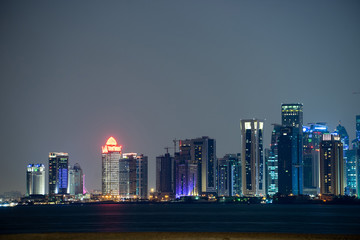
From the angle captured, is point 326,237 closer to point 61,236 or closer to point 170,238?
point 170,238

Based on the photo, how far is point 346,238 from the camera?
2681 centimetres

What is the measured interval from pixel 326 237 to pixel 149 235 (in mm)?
7961

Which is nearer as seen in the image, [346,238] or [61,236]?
[346,238]

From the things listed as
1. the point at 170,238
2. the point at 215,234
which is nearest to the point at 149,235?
the point at 170,238

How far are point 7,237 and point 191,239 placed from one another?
8.22m

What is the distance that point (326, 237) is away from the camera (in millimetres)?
28125

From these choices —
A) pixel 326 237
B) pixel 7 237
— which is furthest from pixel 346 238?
pixel 7 237

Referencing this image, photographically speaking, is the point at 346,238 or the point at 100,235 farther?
the point at 100,235

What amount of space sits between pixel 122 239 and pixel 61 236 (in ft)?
9.77

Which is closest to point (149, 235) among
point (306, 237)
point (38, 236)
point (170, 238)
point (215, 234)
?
point (170, 238)

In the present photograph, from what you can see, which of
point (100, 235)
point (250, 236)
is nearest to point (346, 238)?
point (250, 236)

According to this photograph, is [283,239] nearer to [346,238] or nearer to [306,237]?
[306,237]

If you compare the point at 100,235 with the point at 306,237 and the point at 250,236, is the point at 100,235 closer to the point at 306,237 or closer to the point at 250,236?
the point at 250,236

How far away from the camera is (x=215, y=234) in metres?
27.9
